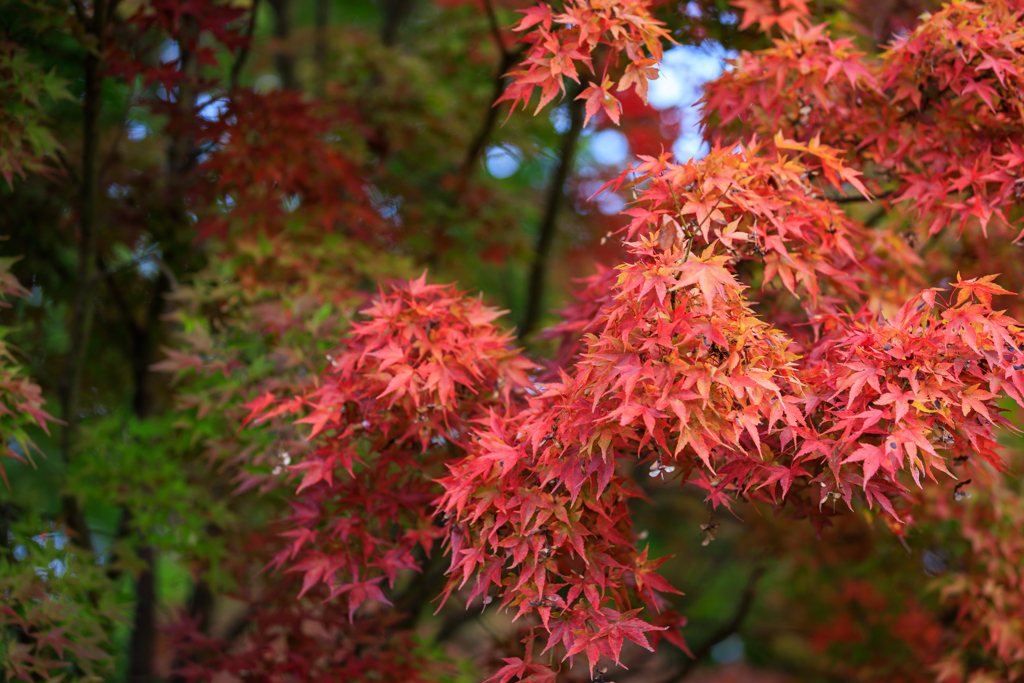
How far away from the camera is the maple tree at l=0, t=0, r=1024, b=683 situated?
1.98 metres

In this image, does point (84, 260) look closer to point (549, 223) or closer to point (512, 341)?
point (512, 341)

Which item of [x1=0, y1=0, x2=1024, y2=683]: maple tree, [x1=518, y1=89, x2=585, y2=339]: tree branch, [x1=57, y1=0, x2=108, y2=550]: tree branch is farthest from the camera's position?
[x1=518, y1=89, x2=585, y2=339]: tree branch

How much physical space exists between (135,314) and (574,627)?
12.6 ft

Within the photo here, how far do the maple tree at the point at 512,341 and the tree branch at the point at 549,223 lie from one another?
0.04m

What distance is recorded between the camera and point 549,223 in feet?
16.4

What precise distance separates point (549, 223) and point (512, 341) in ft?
6.11

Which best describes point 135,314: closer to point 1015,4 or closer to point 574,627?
point 574,627

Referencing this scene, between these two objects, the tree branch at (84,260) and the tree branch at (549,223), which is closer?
the tree branch at (84,260)

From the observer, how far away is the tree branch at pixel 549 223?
4.48m

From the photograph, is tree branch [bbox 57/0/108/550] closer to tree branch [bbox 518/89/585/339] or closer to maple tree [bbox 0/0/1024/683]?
maple tree [bbox 0/0/1024/683]

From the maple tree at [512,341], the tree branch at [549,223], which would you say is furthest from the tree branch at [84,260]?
the tree branch at [549,223]

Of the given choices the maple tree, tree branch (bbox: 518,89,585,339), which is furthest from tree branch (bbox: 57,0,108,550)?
tree branch (bbox: 518,89,585,339)

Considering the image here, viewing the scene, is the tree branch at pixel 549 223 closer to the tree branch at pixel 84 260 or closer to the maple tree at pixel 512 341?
the maple tree at pixel 512 341

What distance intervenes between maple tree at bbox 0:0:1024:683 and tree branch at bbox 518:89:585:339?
0.04m
